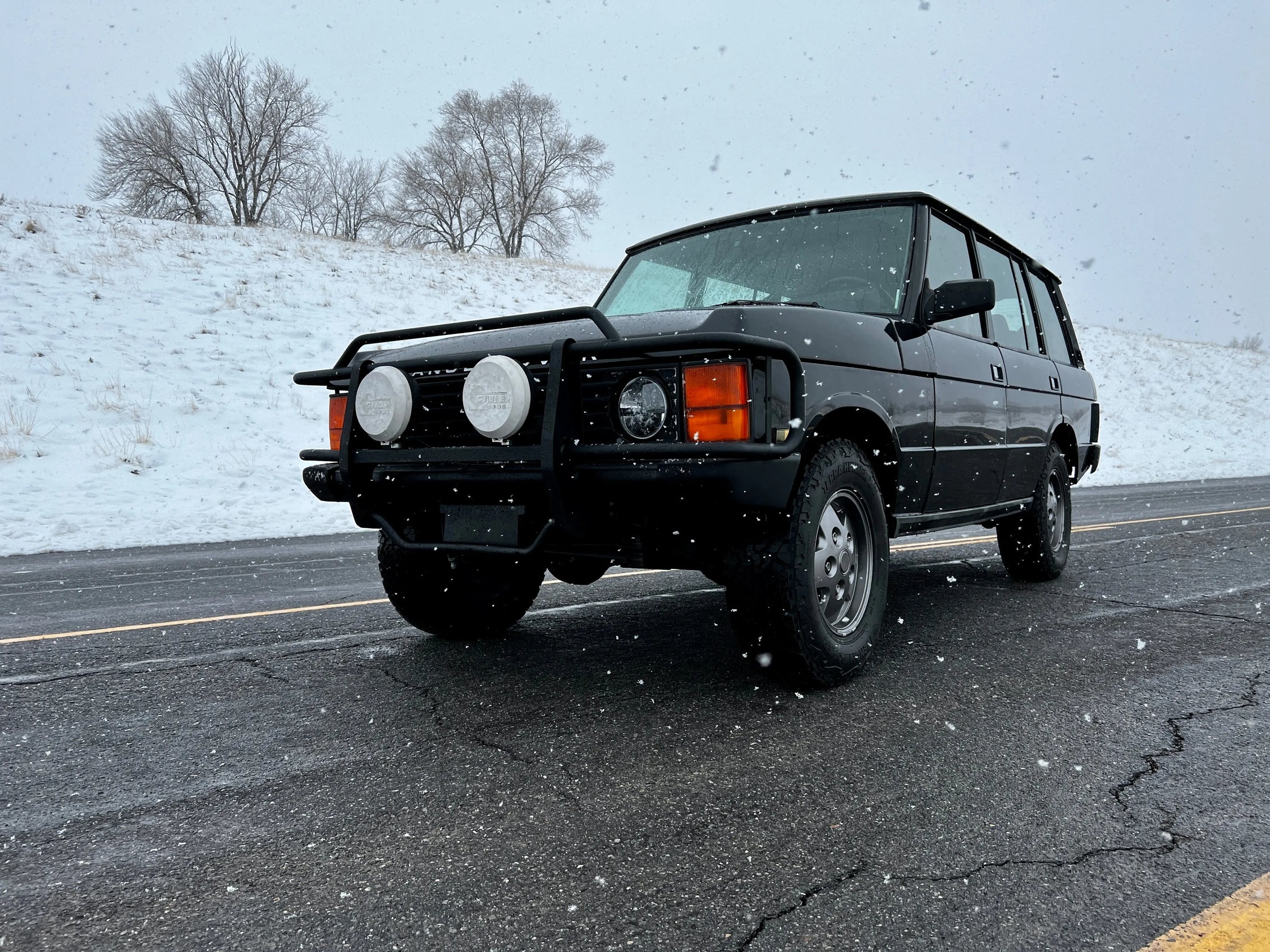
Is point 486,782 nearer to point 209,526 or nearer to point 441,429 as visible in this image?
point 441,429

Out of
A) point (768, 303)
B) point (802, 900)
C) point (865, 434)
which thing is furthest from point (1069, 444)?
point (802, 900)

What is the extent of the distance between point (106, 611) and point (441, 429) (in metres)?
2.93

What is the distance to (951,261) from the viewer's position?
4.29 meters

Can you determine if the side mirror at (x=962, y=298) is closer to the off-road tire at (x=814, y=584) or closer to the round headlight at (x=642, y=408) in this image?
the off-road tire at (x=814, y=584)

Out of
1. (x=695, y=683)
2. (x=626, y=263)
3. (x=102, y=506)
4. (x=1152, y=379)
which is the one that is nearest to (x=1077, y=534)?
(x=626, y=263)

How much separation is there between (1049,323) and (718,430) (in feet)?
13.8

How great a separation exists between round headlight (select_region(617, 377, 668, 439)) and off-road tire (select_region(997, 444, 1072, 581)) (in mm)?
3365

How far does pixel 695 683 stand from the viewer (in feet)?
10.7

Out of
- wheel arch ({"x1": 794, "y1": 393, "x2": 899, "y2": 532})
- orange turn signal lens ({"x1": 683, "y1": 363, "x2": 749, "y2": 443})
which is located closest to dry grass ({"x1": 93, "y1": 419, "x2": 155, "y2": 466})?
wheel arch ({"x1": 794, "y1": 393, "x2": 899, "y2": 532})

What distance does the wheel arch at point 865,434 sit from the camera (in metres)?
3.05

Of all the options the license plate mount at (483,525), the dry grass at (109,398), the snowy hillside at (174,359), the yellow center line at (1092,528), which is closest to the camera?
the license plate mount at (483,525)

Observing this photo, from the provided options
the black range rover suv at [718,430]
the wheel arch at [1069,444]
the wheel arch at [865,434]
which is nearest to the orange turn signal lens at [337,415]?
the black range rover suv at [718,430]

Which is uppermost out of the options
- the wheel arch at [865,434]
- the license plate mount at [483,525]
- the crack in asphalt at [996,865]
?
the wheel arch at [865,434]

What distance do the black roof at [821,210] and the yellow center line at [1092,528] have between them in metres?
3.39
